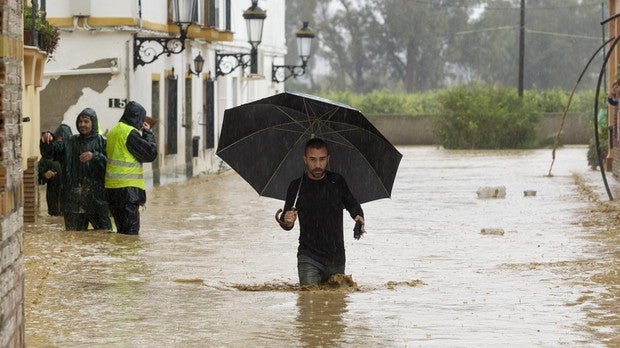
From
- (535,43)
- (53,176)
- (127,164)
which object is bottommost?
(53,176)

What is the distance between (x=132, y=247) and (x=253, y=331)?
21.0 feet

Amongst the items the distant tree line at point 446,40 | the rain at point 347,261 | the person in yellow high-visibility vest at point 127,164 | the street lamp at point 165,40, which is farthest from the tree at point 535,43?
the person in yellow high-visibility vest at point 127,164

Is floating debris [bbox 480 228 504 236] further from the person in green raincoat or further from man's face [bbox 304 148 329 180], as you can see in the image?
man's face [bbox 304 148 329 180]

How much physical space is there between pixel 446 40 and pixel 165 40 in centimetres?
6004

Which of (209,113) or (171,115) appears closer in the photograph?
(171,115)

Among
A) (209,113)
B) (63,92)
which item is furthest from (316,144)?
(209,113)

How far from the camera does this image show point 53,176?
1981 centimetres

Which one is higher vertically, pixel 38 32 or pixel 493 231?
pixel 38 32

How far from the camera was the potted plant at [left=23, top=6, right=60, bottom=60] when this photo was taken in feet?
63.9

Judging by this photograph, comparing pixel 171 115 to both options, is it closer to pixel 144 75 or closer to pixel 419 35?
pixel 144 75

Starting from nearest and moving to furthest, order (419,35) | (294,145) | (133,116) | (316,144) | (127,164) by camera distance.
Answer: (316,144), (294,145), (127,164), (133,116), (419,35)

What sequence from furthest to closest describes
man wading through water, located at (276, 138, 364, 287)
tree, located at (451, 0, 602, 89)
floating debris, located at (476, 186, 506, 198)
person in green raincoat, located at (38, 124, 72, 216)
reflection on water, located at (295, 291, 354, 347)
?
tree, located at (451, 0, 602, 89) → floating debris, located at (476, 186, 506, 198) → person in green raincoat, located at (38, 124, 72, 216) → man wading through water, located at (276, 138, 364, 287) → reflection on water, located at (295, 291, 354, 347)

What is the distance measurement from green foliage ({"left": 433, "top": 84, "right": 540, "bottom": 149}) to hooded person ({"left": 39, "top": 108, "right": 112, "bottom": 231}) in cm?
3575

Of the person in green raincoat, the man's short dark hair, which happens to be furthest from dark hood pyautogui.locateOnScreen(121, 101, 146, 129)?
the man's short dark hair
